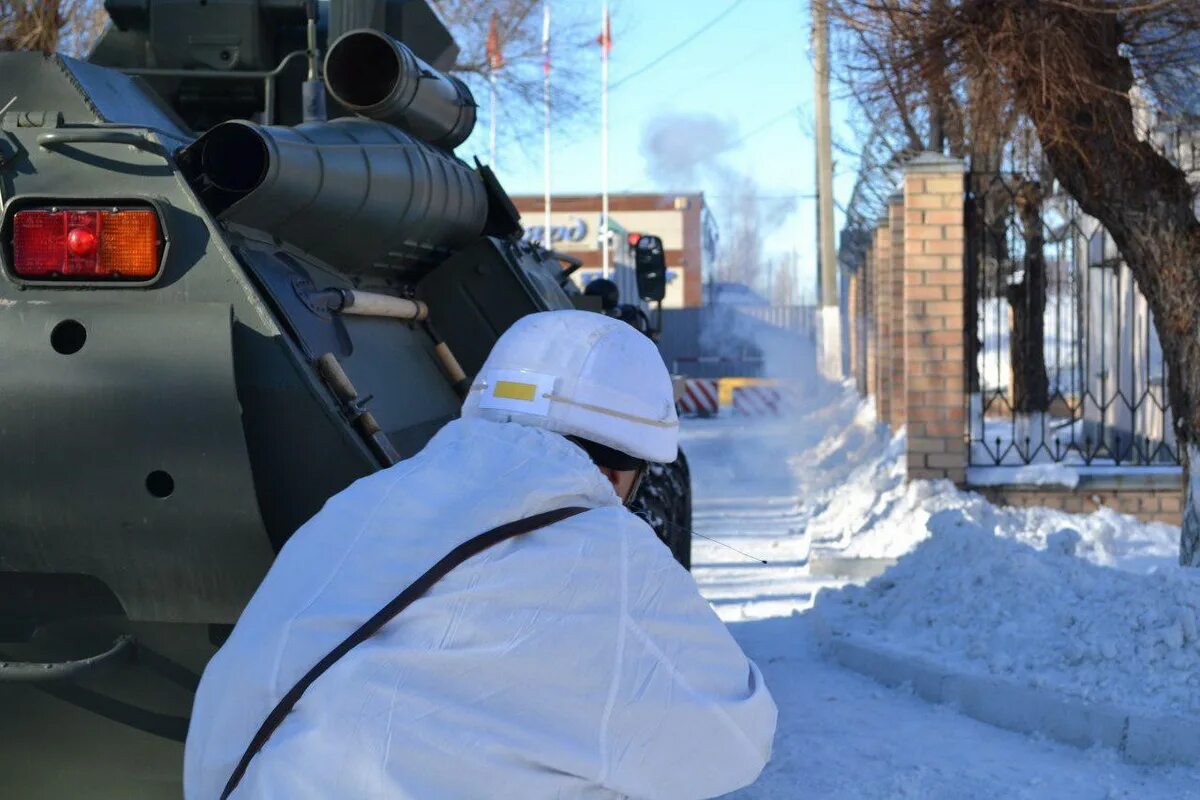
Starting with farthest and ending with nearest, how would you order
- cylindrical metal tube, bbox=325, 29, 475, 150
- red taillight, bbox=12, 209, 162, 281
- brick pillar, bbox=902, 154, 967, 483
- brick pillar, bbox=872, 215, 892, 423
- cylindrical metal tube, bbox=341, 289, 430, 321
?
brick pillar, bbox=872, 215, 892, 423 < brick pillar, bbox=902, 154, 967, 483 < cylindrical metal tube, bbox=325, 29, 475, 150 < cylindrical metal tube, bbox=341, 289, 430, 321 < red taillight, bbox=12, 209, 162, 281

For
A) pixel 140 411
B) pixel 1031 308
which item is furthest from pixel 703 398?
pixel 140 411

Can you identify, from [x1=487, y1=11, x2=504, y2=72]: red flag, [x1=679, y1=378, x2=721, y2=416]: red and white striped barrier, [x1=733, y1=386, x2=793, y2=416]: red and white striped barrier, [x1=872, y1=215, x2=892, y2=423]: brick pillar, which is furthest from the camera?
[x1=679, y1=378, x2=721, y2=416]: red and white striped barrier

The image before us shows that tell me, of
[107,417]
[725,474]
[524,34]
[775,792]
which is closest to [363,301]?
[107,417]

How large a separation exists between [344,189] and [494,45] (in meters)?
21.0

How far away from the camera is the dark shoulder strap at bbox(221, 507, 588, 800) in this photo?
1728mm

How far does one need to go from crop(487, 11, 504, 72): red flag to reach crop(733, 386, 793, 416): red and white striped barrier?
29.8 ft

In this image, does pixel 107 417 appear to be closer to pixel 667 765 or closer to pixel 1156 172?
pixel 667 765

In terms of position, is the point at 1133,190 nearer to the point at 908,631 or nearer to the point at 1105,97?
the point at 1105,97

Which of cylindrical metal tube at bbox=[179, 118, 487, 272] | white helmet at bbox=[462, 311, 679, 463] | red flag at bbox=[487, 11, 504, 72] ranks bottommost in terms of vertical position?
white helmet at bbox=[462, 311, 679, 463]

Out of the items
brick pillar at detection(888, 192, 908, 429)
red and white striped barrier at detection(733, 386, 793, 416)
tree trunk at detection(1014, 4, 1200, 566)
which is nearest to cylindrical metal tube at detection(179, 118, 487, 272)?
tree trunk at detection(1014, 4, 1200, 566)

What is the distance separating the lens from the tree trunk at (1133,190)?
794cm

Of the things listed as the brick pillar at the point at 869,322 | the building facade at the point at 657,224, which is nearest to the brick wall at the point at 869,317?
the brick pillar at the point at 869,322

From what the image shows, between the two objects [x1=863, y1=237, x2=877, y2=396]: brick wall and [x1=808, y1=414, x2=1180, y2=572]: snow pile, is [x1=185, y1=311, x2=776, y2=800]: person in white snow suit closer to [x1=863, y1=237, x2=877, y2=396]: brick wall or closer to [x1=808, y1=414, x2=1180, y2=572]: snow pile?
[x1=808, y1=414, x2=1180, y2=572]: snow pile

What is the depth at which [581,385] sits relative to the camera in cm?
194
